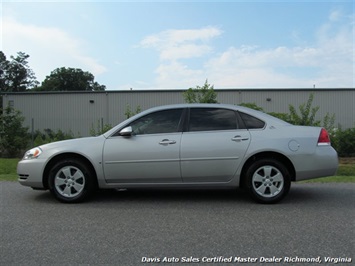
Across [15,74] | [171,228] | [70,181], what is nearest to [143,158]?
[70,181]

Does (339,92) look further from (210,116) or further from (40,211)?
(40,211)

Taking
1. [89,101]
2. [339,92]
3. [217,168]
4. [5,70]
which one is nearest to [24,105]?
[89,101]

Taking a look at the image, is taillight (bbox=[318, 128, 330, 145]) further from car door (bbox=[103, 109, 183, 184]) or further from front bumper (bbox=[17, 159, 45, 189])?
front bumper (bbox=[17, 159, 45, 189])

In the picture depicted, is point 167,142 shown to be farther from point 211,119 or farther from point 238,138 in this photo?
point 238,138

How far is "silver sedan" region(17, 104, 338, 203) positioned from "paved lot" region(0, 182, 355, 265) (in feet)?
1.16

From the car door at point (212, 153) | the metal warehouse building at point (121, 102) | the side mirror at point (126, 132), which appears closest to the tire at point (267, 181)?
the car door at point (212, 153)

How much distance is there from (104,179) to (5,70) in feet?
267

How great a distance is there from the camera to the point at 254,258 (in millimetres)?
3426

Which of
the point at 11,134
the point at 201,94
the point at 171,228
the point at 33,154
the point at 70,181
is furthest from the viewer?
the point at 11,134

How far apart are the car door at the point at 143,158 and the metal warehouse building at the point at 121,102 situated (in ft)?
82.5

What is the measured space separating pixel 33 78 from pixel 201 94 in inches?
3082

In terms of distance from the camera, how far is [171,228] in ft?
14.5

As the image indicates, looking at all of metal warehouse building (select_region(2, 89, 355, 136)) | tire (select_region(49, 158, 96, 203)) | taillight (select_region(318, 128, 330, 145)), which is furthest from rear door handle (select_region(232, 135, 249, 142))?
metal warehouse building (select_region(2, 89, 355, 136))

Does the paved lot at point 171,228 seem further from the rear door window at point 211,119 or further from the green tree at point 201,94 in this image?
the green tree at point 201,94
